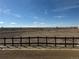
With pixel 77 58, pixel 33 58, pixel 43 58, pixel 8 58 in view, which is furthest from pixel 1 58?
pixel 77 58

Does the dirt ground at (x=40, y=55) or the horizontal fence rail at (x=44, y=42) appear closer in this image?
the dirt ground at (x=40, y=55)

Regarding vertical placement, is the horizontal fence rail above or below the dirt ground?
above

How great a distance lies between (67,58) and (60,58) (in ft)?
1.55

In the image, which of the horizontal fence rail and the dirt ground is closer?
the dirt ground

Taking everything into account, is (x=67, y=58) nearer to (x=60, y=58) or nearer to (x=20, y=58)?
(x=60, y=58)

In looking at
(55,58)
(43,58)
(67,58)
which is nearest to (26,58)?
(43,58)

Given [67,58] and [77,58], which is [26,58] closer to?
[67,58]

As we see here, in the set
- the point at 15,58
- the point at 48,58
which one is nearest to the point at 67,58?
the point at 48,58

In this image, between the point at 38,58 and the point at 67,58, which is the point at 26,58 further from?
the point at 67,58

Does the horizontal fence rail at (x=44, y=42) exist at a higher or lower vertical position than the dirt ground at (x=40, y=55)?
higher

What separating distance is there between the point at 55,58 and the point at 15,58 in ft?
8.53

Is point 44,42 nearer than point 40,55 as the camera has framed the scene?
No

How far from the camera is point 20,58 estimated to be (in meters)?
9.61

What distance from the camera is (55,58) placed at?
953 cm
